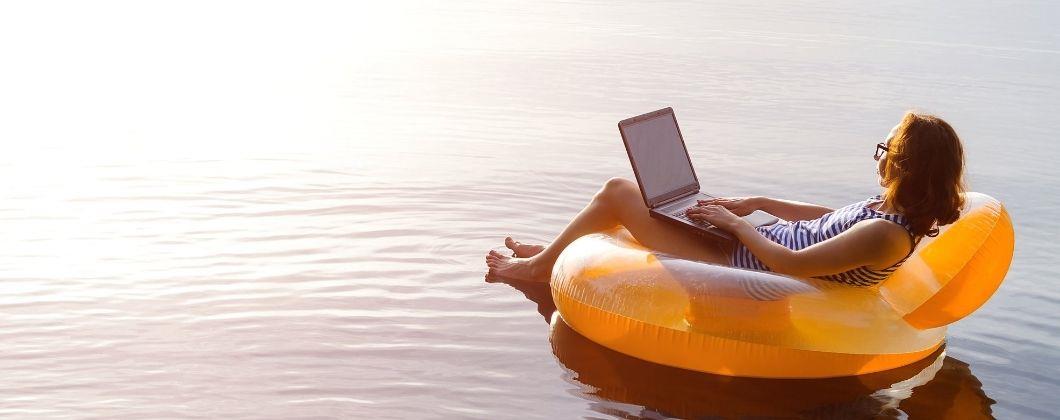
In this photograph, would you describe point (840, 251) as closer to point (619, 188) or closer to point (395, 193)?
point (619, 188)

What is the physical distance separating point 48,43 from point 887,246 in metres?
11.4

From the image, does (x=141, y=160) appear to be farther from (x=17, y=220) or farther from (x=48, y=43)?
(x=48, y=43)

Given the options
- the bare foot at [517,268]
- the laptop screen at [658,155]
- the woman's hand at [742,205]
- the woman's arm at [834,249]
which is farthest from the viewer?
the bare foot at [517,268]

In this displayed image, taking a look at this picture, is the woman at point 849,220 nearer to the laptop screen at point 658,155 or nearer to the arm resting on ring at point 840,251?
the arm resting on ring at point 840,251

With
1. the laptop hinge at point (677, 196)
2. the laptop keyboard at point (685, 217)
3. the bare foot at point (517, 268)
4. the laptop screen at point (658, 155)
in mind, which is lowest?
the bare foot at point (517, 268)

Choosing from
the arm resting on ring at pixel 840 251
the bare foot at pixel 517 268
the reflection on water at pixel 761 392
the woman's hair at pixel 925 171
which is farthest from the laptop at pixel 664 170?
the bare foot at pixel 517 268

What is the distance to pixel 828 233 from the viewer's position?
4.50m

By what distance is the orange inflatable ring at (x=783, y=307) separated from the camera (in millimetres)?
4371

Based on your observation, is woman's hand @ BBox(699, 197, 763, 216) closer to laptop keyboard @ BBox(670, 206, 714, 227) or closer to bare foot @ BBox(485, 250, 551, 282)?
laptop keyboard @ BBox(670, 206, 714, 227)

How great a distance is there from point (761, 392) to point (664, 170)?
1.05m

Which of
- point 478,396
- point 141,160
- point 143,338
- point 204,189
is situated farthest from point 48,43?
point 478,396

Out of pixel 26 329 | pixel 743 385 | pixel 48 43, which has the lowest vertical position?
pixel 743 385

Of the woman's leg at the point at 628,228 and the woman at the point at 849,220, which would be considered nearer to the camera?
the woman at the point at 849,220

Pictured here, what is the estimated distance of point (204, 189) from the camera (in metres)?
6.98
